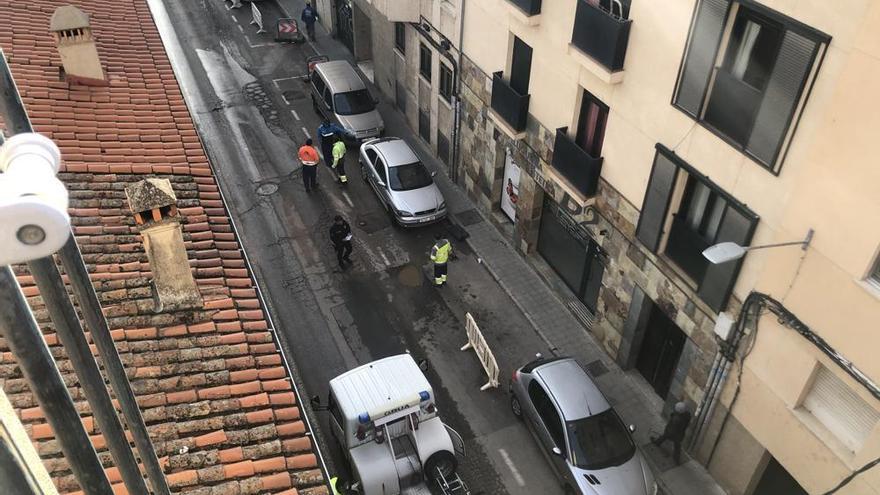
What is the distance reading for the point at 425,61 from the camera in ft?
76.0

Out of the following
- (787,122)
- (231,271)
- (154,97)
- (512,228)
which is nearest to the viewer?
(787,122)

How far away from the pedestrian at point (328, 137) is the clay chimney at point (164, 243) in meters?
13.1

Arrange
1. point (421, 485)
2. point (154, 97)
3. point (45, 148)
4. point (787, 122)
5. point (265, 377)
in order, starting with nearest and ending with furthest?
point (45, 148)
point (265, 377)
point (787, 122)
point (421, 485)
point (154, 97)

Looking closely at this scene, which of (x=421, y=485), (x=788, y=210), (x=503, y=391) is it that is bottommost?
(x=503, y=391)

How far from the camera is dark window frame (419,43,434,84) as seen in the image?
74.1ft

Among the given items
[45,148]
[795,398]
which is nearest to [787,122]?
[795,398]

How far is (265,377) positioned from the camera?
32.6ft

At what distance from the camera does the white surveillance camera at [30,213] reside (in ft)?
6.04

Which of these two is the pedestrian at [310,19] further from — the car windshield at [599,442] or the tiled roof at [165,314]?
the car windshield at [599,442]

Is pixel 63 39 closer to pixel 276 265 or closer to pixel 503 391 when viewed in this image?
pixel 276 265

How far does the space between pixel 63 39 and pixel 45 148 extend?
14176mm

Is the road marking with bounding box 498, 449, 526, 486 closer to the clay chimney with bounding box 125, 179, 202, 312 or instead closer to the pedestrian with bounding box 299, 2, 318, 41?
the clay chimney with bounding box 125, 179, 202, 312

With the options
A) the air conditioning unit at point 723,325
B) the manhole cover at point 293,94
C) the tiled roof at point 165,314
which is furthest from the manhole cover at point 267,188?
the air conditioning unit at point 723,325

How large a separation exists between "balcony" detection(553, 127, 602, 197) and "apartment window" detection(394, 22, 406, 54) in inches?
390
